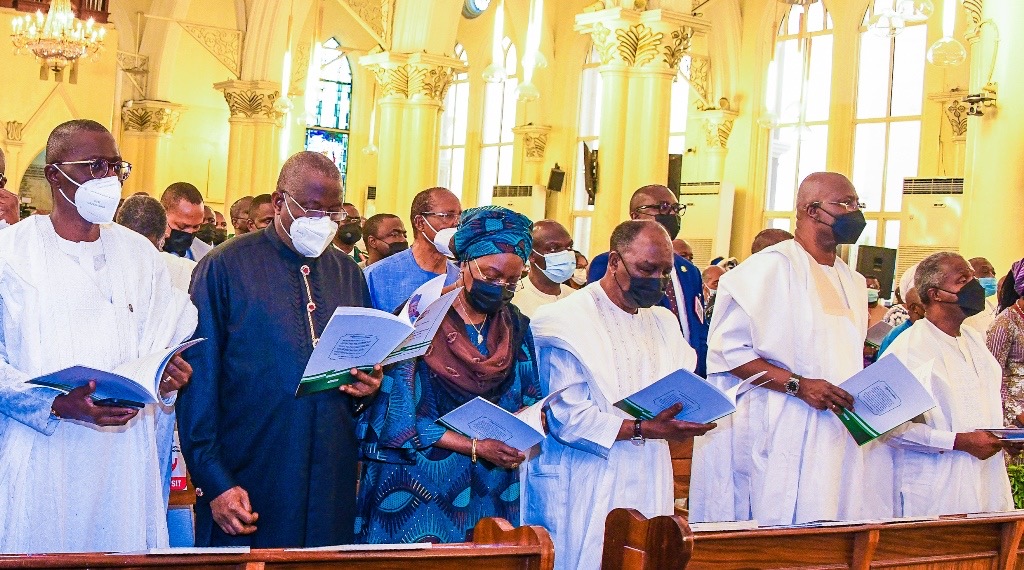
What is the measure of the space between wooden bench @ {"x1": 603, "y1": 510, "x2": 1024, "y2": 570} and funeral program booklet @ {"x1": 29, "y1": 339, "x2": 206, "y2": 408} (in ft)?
3.53

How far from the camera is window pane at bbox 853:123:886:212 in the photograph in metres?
18.7

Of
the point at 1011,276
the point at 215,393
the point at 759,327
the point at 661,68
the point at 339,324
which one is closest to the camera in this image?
the point at 339,324

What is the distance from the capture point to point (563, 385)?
12.9ft

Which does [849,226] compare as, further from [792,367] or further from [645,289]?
[645,289]

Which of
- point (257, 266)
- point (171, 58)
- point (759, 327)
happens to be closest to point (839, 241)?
point (759, 327)

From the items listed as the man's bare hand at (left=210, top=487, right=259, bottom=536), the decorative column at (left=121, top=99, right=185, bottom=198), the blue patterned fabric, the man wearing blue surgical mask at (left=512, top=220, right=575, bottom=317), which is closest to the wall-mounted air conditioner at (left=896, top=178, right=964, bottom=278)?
the man wearing blue surgical mask at (left=512, top=220, right=575, bottom=317)

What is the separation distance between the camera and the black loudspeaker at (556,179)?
23.4 metres

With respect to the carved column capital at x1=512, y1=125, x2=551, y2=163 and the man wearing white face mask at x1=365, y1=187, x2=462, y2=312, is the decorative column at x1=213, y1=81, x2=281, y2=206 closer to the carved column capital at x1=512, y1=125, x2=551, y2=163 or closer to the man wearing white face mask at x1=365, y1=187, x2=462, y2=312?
the carved column capital at x1=512, y1=125, x2=551, y2=163

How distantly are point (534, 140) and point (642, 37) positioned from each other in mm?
11830

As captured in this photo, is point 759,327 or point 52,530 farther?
point 759,327

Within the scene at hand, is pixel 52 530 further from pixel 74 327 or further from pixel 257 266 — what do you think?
pixel 257 266

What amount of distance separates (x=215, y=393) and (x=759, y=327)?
2.13 metres

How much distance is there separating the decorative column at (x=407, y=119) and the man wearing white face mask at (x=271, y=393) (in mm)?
13342

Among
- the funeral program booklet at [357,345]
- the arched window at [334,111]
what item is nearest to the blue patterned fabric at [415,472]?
the funeral program booklet at [357,345]
